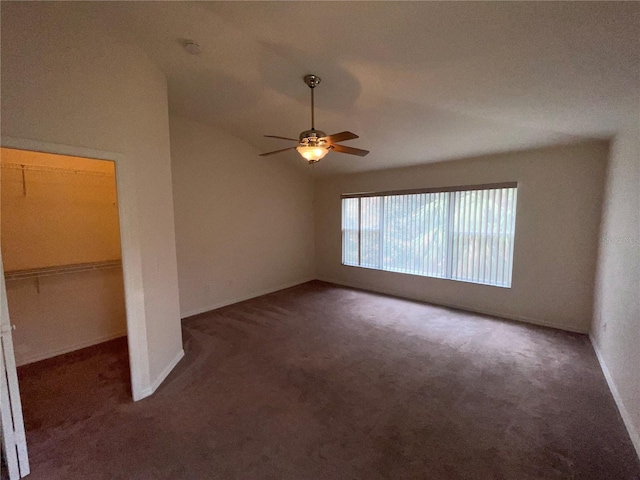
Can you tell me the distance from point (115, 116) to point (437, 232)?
455 cm

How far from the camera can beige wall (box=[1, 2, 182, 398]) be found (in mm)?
1712

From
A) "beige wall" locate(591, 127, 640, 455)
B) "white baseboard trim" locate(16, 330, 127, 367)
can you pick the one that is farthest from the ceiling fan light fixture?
"white baseboard trim" locate(16, 330, 127, 367)

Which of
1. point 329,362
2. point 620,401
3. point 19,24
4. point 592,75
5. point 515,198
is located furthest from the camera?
point 515,198

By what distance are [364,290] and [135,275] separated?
426 centimetres

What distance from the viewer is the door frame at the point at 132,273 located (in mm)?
2238

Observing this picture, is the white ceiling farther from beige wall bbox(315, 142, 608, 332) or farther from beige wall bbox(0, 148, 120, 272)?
beige wall bbox(0, 148, 120, 272)

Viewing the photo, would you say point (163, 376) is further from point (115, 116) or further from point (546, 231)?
point (546, 231)

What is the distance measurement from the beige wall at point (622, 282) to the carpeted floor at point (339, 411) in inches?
7.1

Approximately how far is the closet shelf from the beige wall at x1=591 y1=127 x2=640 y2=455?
5253 mm

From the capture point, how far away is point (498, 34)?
A: 5.97ft

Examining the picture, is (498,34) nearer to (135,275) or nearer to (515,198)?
(515,198)

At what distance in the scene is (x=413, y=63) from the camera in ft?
7.46

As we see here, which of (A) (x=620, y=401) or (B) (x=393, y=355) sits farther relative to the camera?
(B) (x=393, y=355)

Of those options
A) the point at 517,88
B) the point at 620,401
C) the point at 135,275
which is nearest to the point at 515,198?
the point at 517,88
